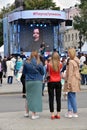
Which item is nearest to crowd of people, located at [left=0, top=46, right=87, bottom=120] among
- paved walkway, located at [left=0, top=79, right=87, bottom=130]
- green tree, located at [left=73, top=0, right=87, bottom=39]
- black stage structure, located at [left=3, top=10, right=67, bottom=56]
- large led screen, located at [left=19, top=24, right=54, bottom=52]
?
paved walkway, located at [left=0, top=79, right=87, bottom=130]

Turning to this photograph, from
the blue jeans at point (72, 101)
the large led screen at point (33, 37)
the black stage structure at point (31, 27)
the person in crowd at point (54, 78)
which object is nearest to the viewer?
the person in crowd at point (54, 78)

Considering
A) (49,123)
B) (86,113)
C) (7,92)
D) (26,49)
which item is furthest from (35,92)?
(26,49)

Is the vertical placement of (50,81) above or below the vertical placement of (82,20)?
below

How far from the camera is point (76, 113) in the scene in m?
12.3

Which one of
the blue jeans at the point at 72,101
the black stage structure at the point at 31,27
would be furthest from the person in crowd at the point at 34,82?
the black stage structure at the point at 31,27

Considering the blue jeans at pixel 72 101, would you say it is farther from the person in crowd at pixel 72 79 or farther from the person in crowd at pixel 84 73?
the person in crowd at pixel 84 73

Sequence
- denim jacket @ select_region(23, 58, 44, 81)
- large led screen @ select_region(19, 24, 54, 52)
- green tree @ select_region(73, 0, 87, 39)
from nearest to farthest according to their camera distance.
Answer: denim jacket @ select_region(23, 58, 44, 81) < large led screen @ select_region(19, 24, 54, 52) < green tree @ select_region(73, 0, 87, 39)

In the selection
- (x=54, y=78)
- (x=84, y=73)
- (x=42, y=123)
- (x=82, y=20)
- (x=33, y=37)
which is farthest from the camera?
(x=82, y=20)

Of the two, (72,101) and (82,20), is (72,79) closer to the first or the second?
(72,101)

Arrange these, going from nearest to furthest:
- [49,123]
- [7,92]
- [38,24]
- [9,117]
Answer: [49,123] < [9,117] < [7,92] < [38,24]

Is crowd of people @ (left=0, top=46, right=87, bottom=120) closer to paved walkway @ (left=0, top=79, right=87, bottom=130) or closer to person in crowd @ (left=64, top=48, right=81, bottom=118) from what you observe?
person in crowd @ (left=64, top=48, right=81, bottom=118)

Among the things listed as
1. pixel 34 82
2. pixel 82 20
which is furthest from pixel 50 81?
pixel 82 20

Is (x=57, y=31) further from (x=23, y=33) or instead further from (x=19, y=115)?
(x=19, y=115)

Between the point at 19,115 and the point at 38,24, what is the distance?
2706cm
